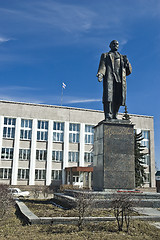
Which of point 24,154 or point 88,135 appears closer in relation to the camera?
point 24,154

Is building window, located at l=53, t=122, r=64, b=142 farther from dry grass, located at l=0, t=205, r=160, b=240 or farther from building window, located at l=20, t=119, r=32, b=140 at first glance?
dry grass, located at l=0, t=205, r=160, b=240

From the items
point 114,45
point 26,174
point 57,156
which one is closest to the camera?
point 114,45

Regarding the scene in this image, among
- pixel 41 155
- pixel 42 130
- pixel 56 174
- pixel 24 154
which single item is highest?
pixel 42 130

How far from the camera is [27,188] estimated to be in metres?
34.1

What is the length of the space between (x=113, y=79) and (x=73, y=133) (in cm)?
2751

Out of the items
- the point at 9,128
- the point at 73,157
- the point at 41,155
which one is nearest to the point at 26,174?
the point at 41,155

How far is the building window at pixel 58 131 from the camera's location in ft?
123

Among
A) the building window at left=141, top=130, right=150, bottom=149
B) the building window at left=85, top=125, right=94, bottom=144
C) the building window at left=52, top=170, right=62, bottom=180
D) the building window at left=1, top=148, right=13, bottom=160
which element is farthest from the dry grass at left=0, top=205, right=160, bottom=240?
the building window at left=141, top=130, right=150, bottom=149

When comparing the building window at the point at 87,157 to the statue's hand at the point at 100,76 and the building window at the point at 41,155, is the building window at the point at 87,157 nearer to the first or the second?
the building window at the point at 41,155

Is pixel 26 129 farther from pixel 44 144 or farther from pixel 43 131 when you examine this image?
pixel 44 144

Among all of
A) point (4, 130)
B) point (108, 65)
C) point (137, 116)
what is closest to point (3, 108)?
point (4, 130)

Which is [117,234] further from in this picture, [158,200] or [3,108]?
[3,108]

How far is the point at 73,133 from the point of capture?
3812cm

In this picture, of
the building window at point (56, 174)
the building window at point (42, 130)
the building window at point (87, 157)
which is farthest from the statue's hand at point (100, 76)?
the building window at point (87, 157)
